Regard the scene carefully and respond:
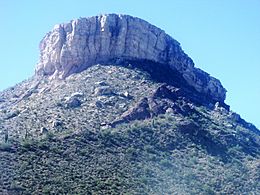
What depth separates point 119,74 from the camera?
326ft

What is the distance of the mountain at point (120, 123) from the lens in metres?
69.4

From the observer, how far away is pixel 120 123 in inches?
3300

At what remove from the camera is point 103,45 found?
333 feet

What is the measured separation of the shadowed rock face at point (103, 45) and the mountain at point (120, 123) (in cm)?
16

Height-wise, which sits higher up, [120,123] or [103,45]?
[103,45]

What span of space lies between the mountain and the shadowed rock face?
157 millimetres

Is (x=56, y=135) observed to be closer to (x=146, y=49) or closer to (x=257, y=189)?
(x=257, y=189)

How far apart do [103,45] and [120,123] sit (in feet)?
68.8

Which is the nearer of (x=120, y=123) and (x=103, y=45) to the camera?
(x=120, y=123)

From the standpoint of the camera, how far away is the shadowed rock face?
10169 cm

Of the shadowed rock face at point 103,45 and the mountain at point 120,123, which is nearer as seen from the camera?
the mountain at point 120,123

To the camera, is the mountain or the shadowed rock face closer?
the mountain

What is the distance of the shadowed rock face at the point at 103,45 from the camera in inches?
4003

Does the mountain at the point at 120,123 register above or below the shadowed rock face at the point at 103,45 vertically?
below
